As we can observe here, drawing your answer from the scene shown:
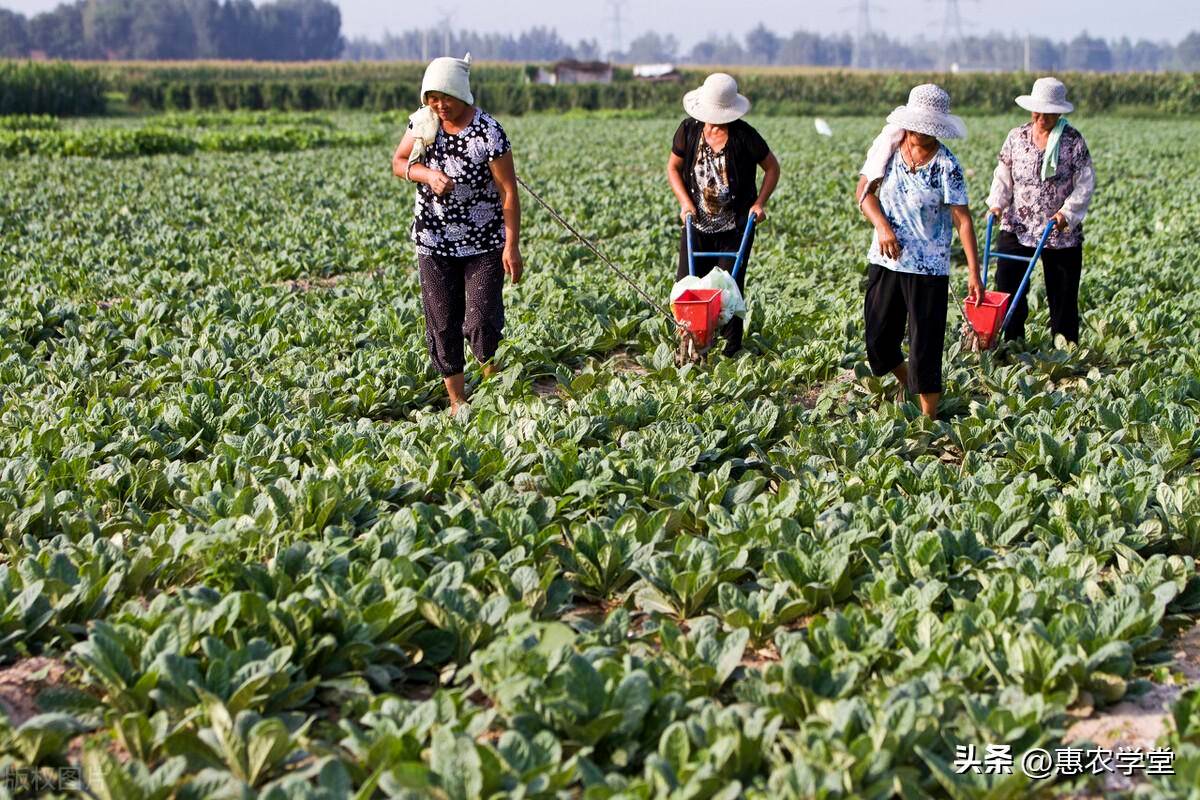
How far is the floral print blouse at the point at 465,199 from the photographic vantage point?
6.12 metres

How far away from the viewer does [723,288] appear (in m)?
7.07

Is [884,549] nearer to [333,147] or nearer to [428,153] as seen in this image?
[428,153]

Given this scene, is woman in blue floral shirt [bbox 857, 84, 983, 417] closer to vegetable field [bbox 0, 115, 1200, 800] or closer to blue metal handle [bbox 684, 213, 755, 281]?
vegetable field [bbox 0, 115, 1200, 800]

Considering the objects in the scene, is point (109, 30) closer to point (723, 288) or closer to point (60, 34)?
point (60, 34)

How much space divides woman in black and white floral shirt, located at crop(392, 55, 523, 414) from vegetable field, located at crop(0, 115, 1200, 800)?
0.43 metres

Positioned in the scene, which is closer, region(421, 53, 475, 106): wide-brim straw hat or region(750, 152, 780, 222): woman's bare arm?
region(421, 53, 475, 106): wide-brim straw hat

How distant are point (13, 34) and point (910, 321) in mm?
169472

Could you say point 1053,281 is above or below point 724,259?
below

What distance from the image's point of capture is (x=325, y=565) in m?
4.20

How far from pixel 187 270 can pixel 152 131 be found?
18826 mm

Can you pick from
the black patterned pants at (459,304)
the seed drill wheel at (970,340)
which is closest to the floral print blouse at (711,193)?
the black patterned pants at (459,304)

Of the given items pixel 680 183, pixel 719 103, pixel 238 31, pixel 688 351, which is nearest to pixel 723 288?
pixel 688 351

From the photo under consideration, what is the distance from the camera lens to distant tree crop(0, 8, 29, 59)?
14725 cm

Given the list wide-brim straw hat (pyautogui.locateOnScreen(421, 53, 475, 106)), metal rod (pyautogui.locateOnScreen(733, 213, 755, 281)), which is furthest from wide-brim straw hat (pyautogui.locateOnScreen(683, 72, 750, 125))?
wide-brim straw hat (pyautogui.locateOnScreen(421, 53, 475, 106))
